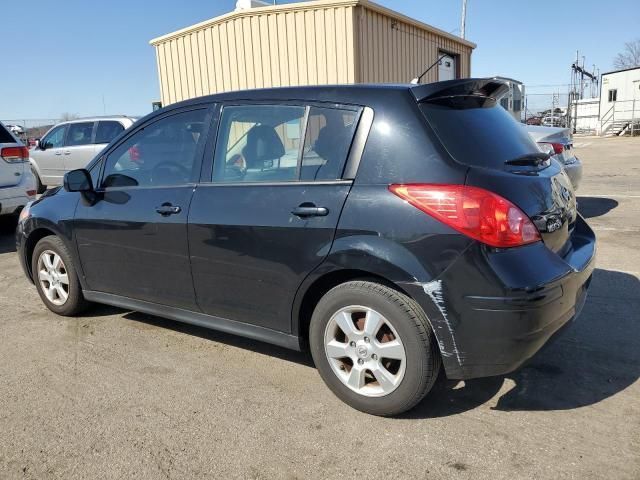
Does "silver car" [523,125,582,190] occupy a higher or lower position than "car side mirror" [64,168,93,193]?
lower

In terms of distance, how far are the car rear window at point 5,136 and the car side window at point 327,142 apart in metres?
6.38

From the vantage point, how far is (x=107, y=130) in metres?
11.3

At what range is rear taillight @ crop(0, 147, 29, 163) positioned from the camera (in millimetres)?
7469

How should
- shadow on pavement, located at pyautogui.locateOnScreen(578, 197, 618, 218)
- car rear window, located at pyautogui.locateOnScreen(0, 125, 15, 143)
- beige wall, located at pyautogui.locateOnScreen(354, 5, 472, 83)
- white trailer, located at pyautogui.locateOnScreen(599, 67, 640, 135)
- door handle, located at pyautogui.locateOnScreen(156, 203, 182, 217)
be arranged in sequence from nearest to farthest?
door handle, located at pyautogui.locateOnScreen(156, 203, 182, 217) < car rear window, located at pyautogui.locateOnScreen(0, 125, 15, 143) < shadow on pavement, located at pyautogui.locateOnScreen(578, 197, 618, 218) < beige wall, located at pyautogui.locateOnScreen(354, 5, 472, 83) < white trailer, located at pyautogui.locateOnScreen(599, 67, 640, 135)

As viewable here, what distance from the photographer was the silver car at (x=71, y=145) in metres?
11.2

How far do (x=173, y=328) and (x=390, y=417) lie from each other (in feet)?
6.69

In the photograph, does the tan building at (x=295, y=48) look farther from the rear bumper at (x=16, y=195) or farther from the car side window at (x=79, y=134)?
the rear bumper at (x=16, y=195)

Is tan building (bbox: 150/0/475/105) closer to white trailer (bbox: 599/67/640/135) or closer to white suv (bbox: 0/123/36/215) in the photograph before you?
white suv (bbox: 0/123/36/215)

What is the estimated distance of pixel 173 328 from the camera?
4203 mm

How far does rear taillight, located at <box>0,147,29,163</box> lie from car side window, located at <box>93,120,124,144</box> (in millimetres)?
3343

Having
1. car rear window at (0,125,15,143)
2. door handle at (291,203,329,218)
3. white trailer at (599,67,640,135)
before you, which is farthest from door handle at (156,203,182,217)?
white trailer at (599,67,640,135)

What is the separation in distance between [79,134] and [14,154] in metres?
4.45

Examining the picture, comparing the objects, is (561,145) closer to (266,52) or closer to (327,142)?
(266,52)

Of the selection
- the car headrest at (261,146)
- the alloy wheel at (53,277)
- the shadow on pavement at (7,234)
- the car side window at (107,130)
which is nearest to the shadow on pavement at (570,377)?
the car headrest at (261,146)
